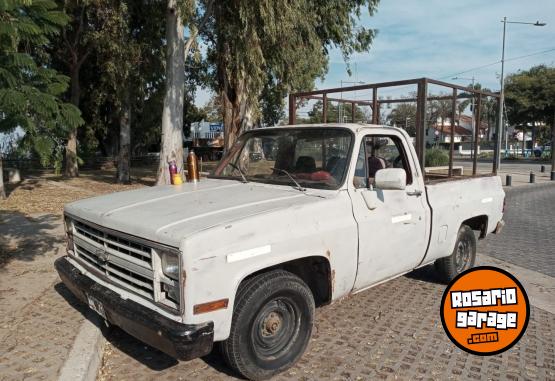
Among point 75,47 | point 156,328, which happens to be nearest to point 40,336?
point 156,328

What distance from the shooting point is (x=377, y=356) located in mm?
3760

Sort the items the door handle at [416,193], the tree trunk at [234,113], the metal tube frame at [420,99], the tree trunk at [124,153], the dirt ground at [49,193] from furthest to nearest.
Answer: the tree trunk at [124,153] < the tree trunk at [234,113] < the dirt ground at [49,193] < the metal tube frame at [420,99] < the door handle at [416,193]

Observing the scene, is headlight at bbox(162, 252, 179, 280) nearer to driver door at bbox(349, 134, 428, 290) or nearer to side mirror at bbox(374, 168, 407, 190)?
driver door at bbox(349, 134, 428, 290)

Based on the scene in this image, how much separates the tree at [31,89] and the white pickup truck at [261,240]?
0.65 meters

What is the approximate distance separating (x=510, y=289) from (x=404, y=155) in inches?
80.1

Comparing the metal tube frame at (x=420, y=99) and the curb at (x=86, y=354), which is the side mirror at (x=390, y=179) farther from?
the curb at (x=86, y=354)

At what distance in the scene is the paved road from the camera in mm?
3471

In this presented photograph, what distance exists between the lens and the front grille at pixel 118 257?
2994 mm

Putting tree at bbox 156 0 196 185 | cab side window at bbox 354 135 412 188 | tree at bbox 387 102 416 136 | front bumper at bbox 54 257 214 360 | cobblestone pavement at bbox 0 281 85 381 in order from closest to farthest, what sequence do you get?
front bumper at bbox 54 257 214 360
cobblestone pavement at bbox 0 281 85 381
cab side window at bbox 354 135 412 188
tree at bbox 387 102 416 136
tree at bbox 156 0 196 185

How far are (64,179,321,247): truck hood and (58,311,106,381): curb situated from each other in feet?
3.21

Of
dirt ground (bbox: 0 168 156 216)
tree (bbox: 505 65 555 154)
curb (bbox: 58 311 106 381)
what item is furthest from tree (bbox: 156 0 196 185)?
tree (bbox: 505 65 555 154)

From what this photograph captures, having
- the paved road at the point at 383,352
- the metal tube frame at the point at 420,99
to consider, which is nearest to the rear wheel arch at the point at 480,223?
the metal tube frame at the point at 420,99

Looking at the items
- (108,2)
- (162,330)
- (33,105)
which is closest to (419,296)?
(162,330)

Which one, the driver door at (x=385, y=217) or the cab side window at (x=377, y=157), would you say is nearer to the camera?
the driver door at (x=385, y=217)
